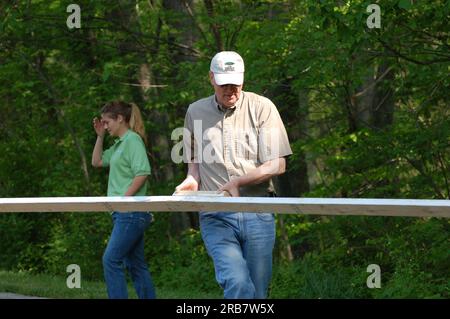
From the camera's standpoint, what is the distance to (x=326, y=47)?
13195 millimetres

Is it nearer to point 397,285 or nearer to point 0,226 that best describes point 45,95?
point 0,226

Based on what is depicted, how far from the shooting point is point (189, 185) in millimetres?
7516

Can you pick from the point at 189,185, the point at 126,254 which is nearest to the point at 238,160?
the point at 189,185

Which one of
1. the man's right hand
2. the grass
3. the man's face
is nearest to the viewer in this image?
the man's face

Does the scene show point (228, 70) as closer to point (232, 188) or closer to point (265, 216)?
point (232, 188)

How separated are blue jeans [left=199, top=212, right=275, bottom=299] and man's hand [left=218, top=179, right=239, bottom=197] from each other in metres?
0.15

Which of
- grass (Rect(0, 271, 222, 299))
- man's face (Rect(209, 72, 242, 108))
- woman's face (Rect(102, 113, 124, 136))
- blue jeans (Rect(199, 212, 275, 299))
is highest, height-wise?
man's face (Rect(209, 72, 242, 108))

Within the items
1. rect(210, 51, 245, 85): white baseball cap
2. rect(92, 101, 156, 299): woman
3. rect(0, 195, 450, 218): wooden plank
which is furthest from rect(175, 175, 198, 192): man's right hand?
rect(92, 101, 156, 299): woman

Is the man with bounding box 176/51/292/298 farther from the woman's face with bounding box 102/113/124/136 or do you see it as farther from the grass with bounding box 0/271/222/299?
the grass with bounding box 0/271/222/299

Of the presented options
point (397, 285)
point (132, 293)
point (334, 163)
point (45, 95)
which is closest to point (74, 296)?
point (132, 293)

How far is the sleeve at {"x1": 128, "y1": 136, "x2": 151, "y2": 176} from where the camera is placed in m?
9.14

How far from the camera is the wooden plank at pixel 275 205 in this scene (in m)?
6.67

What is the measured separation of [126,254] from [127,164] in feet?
2.19

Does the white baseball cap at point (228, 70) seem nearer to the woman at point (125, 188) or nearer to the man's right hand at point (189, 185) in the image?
the man's right hand at point (189, 185)
